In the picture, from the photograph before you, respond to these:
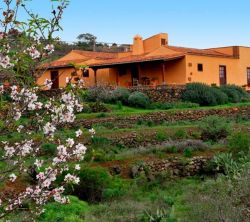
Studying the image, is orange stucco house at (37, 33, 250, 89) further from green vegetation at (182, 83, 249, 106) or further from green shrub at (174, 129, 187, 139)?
green shrub at (174, 129, 187, 139)

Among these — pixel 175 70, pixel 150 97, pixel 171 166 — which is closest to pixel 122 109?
pixel 150 97

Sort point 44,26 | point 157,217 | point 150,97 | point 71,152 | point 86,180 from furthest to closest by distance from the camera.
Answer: point 150,97, point 86,180, point 157,217, point 71,152, point 44,26

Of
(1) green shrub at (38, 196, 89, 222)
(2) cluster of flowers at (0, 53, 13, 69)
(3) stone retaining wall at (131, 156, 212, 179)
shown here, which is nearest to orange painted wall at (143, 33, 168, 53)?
(3) stone retaining wall at (131, 156, 212, 179)

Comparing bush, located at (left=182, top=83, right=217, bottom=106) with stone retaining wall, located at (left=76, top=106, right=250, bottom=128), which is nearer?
stone retaining wall, located at (left=76, top=106, right=250, bottom=128)

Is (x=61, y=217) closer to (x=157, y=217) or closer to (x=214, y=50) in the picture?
(x=157, y=217)

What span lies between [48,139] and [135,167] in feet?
37.9

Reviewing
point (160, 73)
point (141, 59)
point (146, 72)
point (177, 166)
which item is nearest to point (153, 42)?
point (146, 72)

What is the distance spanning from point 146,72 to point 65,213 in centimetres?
2897

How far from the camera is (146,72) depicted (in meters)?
38.9

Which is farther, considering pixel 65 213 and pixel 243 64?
pixel 243 64

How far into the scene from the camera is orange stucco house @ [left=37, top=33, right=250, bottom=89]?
36875 millimetres

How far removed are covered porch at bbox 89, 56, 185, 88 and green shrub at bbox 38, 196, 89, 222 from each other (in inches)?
983

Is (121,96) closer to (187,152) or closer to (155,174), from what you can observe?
(187,152)

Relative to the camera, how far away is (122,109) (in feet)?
97.1
